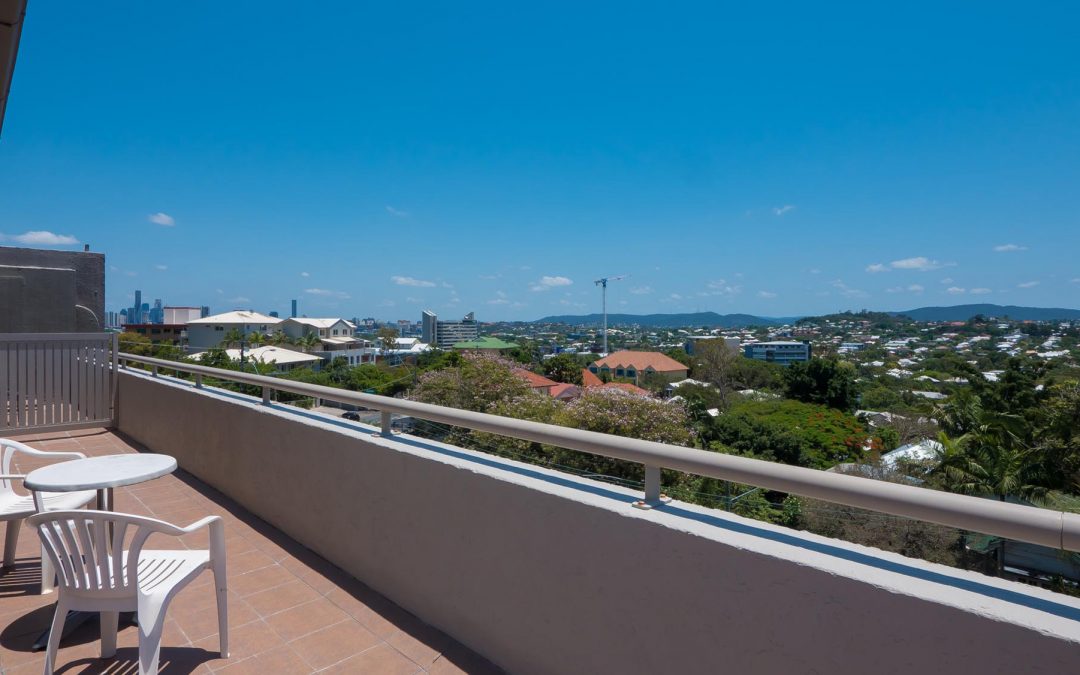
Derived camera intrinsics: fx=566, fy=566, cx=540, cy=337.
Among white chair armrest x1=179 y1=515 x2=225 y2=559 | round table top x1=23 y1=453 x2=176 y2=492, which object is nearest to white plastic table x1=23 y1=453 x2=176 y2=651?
round table top x1=23 y1=453 x2=176 y2=492

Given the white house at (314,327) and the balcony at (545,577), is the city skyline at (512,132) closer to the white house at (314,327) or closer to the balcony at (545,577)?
the balcony at (545,577)

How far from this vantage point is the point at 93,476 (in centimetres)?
294

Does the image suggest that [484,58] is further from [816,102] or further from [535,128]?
[816,102]

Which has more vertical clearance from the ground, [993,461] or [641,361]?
[993,461]

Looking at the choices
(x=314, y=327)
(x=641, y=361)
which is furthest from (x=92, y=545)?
(x=314, y=327)

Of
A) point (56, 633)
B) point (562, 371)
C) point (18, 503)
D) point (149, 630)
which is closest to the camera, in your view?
point (149, 630)

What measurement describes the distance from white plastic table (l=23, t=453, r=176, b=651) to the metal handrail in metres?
1.71

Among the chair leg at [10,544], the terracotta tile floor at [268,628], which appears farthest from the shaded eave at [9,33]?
the terracotta tile floor at [268,628]

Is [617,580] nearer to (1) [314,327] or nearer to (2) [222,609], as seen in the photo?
(2) [222,609]

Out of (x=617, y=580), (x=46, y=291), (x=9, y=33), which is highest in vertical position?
(x=9, y=33)

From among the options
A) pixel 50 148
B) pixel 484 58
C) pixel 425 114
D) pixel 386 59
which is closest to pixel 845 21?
pixel 484 58

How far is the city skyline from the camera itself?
599 inches

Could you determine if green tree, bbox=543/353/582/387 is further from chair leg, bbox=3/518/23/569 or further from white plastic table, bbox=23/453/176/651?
white plastic table, bbox=23/453/176/651

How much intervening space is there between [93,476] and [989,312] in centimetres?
9388
